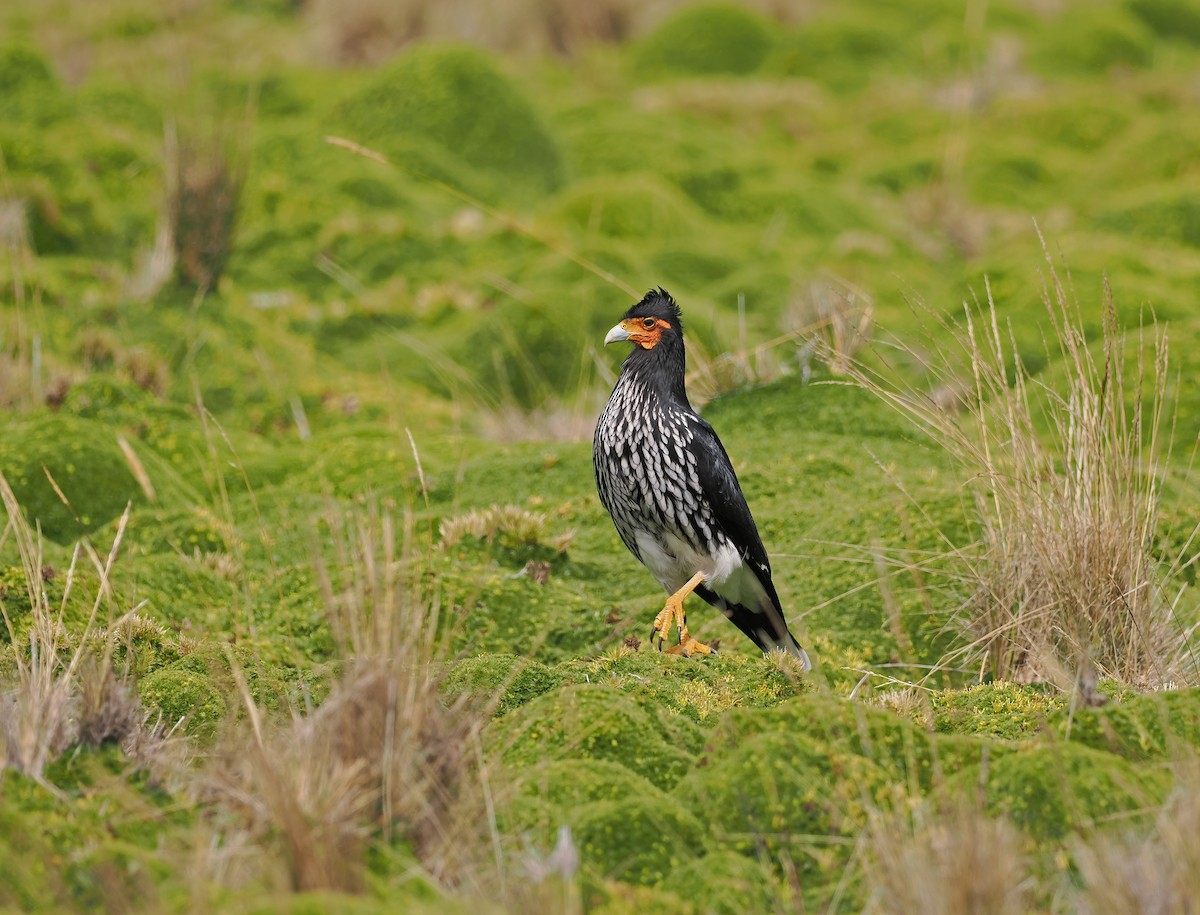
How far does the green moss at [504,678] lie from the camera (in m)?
4.38

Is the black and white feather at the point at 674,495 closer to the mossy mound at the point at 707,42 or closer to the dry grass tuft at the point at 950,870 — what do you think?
the dry grass tuft at the point at 950,870

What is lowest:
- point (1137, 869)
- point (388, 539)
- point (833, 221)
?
point (833, 221)

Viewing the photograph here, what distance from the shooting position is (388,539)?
340 centimetres

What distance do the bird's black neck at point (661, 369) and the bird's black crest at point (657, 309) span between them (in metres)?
0.10

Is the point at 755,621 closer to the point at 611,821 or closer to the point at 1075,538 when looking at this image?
the point at 1075,538

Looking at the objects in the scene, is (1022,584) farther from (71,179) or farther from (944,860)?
(71,179)

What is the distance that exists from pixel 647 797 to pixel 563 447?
382 cm

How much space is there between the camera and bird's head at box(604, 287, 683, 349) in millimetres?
5660

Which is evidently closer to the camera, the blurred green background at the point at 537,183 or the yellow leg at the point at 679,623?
the yellow leg at the point at 679,623

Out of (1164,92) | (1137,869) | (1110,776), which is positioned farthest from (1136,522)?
(1164,92)

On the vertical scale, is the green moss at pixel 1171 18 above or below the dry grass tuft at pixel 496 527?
above

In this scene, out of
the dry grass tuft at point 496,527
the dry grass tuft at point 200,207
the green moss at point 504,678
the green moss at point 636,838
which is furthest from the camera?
the dry grass tuft at point 200,207

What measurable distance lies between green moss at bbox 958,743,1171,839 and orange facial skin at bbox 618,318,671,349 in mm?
2505

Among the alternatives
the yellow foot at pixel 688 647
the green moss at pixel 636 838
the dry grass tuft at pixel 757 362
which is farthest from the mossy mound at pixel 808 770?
the dry grass tuft at pixel 757 362
